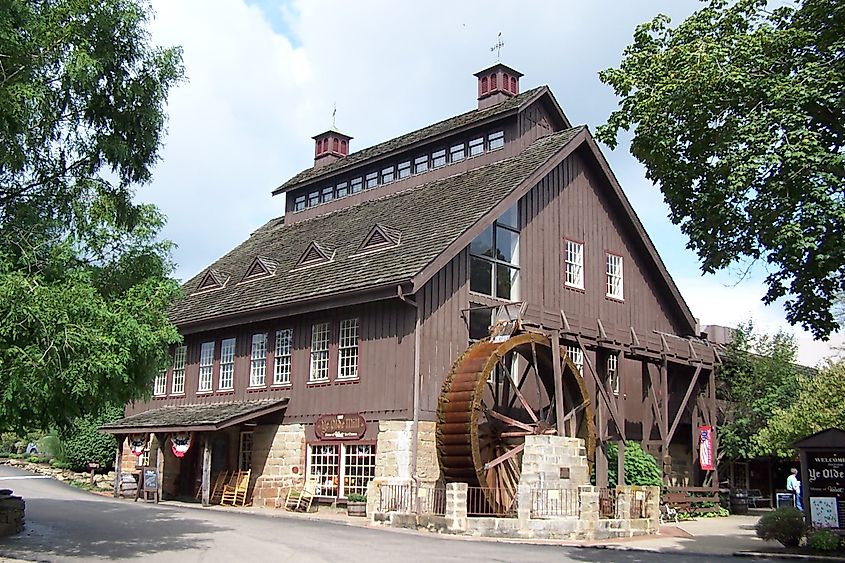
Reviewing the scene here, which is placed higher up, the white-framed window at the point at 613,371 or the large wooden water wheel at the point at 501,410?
the white-framed window at the point at 613,371

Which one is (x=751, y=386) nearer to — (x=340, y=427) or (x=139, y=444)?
(x=340, y=427)

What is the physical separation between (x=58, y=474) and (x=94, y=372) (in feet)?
79.6

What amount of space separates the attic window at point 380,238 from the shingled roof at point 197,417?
4.82m

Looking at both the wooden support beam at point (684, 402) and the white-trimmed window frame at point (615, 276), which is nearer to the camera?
the wooden support beam at point (684, 402)

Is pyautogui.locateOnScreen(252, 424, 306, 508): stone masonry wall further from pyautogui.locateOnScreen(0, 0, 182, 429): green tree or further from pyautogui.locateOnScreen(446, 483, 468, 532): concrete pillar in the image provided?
pyautogui.locateOnScreen(0, 0, 182, 429): green tree

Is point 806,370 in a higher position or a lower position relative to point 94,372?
higher

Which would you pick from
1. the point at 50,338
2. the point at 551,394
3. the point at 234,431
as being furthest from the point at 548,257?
the point at 50,338

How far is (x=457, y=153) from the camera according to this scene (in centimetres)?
2834

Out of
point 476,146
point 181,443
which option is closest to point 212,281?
point 181,443

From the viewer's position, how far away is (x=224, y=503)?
25922 millimetres

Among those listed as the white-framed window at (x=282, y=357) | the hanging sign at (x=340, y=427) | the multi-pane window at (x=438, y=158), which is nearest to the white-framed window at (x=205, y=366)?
the white-framed window at (x=282, y=357)

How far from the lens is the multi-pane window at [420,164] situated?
29.1 meters

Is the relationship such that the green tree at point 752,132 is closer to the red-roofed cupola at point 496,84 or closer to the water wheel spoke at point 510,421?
the water wheel spoke at point 510,421

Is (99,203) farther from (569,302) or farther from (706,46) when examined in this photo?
(569,302)
